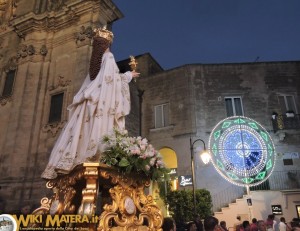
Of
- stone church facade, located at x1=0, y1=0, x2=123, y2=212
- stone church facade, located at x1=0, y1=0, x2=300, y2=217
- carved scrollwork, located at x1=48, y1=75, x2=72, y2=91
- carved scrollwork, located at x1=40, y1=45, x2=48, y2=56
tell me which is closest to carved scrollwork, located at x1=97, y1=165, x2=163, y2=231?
stone church facade, located at x1=0, y1=0, x2=123, y2=212

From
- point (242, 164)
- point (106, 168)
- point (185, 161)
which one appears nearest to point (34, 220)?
point (106, 168)

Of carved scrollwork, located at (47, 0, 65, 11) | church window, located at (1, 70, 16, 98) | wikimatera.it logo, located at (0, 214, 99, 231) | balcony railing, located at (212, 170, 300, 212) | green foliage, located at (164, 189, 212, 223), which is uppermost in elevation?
carved scrollwork, located at (47, 0, 65, 11)

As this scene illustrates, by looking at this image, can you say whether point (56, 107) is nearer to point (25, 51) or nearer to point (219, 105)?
point (25, 51)

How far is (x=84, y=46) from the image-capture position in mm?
13609

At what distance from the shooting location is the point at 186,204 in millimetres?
15812

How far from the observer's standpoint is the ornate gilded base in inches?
140

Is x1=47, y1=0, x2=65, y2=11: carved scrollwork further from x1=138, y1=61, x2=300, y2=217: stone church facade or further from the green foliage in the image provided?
the green foliage

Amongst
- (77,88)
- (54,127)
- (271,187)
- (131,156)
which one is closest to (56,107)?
(54,127)

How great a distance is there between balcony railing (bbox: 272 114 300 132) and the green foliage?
24.1 feet

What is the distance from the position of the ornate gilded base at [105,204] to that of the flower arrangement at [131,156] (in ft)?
0.43

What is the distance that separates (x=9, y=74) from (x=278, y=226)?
14915mm

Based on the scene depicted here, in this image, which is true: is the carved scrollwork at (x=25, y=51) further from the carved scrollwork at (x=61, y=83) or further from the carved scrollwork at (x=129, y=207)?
the carved scrollwork at (x=129, y=207)

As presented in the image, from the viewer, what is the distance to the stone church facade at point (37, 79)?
12.5 meters

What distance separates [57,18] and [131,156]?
43.1ft
